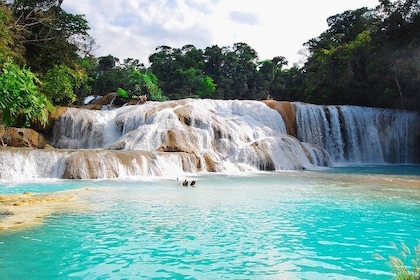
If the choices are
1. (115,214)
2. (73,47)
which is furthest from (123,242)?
(73,47)

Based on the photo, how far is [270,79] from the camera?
58281mm

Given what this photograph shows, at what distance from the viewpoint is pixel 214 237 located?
6637 mm

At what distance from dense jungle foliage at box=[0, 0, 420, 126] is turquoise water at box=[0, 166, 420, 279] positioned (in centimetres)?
214

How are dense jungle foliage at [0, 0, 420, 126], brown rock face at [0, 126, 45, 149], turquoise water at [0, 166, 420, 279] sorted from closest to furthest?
1. turquoise water at [0, 166, 420, 279]
2. dense jungle foliage at [0, 0, 420, 126]
3. brown rock face at [0, 126, 45, 149]

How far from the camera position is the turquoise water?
505 cm

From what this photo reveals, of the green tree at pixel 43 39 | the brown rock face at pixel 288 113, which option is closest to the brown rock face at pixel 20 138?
the green tree at pixel 43 39

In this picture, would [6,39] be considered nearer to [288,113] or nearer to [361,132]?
[288,113]

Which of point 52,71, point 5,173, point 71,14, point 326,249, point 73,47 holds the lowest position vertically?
point 326,249

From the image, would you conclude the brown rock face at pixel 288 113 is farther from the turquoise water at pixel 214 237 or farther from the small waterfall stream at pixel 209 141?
the turquoise water at pixel 214 237

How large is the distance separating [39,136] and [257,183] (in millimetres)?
13140

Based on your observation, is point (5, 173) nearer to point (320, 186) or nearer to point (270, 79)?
point (320, 186)

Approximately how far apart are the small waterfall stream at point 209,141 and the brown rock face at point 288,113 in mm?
213

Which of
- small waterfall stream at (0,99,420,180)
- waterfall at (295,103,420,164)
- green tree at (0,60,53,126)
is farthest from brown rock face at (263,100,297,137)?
green tree at (0,60,53,126)

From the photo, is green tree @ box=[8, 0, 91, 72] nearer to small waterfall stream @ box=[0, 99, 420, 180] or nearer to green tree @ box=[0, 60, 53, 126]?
small waterfall stream @ box=[0, 99, 420, 180]
